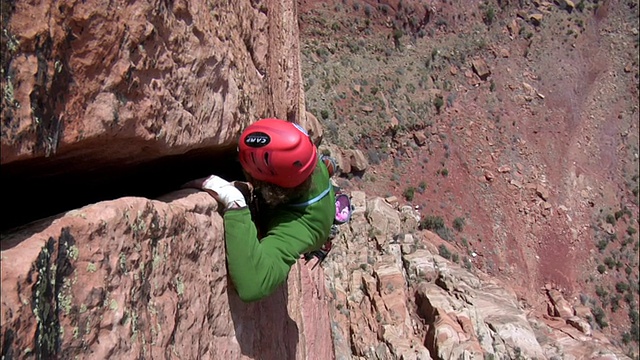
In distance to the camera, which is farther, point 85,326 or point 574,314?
point 574,314

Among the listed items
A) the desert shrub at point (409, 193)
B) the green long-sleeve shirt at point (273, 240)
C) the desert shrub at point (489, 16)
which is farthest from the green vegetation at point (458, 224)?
the green long-sleeve shirt at point (273, 240)

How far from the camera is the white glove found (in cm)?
261

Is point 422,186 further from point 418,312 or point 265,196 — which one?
point 265,196

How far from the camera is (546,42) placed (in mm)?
23312

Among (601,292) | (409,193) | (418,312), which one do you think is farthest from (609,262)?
(418,312)

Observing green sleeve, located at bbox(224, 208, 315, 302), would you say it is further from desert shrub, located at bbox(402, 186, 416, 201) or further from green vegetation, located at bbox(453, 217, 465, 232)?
green vegetation, located at bbox(453, 217, 465, 232)

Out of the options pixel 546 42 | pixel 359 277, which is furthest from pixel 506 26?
pixel 359 277

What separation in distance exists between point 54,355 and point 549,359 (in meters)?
8.68

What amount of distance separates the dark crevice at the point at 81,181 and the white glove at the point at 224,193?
24cm

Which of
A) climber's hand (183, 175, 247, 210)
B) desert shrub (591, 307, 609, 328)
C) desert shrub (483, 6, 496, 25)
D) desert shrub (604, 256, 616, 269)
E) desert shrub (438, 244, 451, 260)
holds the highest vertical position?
climber's hand (183, 175, 247, 210)

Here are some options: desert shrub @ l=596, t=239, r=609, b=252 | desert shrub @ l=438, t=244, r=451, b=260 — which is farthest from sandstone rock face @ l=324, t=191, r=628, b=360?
desert shrub @ l=596, t=239, r=609, b=252

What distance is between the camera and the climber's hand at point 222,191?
2607 millimetres

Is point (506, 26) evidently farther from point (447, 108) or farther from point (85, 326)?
point (85, 326)

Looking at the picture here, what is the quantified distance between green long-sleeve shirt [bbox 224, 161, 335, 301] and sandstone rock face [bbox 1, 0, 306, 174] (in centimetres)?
51
